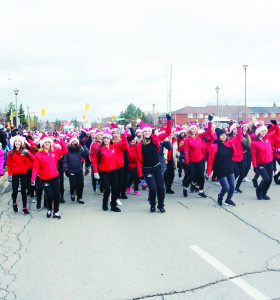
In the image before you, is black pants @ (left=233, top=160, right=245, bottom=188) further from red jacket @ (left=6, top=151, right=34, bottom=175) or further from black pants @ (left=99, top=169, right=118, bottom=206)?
red jacket @ (left=6, top=151, right=34, bottom=175)

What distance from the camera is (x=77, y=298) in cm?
361

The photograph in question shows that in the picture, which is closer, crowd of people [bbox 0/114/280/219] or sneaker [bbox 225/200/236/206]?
crowd of people [bbox 0/114/280/219]

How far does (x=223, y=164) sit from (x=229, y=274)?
3.89 m

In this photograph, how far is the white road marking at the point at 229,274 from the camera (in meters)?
3.59

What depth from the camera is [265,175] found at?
8.15 meters

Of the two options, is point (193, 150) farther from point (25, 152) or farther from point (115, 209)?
point (25, 152)

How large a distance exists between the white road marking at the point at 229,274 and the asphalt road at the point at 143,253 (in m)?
0.01

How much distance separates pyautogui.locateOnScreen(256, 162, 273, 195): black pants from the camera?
8.16 m

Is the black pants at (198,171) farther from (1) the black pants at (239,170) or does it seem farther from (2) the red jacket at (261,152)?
(2) the red jacket at (261,152)

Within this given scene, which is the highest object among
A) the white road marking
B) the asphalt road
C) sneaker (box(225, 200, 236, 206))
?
sneaker (box(225, 200, 236, 206))

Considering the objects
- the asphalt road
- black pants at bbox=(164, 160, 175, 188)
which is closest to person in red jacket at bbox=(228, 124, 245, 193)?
the asphalt road

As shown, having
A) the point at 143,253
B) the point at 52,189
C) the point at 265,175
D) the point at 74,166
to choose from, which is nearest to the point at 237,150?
the point at 265,175

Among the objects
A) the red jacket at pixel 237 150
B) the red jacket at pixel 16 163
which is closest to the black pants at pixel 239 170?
the red jacket at pixel 237 150

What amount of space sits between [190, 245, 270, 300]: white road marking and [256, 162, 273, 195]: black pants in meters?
3.87
